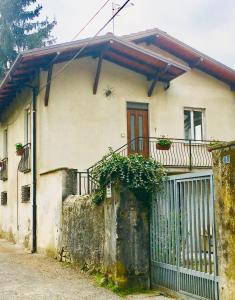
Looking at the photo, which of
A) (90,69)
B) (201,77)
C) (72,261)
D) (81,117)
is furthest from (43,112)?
(201,77)

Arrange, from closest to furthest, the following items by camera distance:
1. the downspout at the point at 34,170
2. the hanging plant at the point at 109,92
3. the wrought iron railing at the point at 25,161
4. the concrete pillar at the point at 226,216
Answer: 1. the concrete pillar at the point at 226,216
2. the downspout at the point at 34,170
3. the wrought iron railing at the point at 25,161
4. the hanging plant at the point at 109,92

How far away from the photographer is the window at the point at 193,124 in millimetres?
17562

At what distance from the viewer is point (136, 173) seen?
805 centimetres

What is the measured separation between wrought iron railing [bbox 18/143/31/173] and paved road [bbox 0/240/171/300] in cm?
386

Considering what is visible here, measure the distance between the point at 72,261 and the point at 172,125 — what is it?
8.00 m

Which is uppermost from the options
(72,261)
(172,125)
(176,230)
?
(172,125)

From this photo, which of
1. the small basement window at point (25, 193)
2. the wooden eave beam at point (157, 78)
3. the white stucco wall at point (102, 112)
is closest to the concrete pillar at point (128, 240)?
the white stucco wall at point (102, 112)

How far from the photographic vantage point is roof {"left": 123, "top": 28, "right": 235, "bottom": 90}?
17.3m

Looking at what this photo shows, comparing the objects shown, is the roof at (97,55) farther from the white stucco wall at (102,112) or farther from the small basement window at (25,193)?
the small basement window at (25,193)

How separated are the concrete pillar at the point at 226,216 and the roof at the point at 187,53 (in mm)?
11658

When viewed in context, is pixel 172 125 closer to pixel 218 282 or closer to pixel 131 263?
pixel 131 263

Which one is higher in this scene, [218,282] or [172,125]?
[172,125]

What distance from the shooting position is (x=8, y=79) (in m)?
14.8

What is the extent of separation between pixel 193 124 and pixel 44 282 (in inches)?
414
